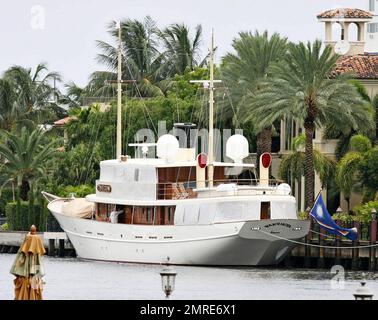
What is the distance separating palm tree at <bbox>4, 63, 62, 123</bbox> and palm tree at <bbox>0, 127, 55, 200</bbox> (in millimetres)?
17840

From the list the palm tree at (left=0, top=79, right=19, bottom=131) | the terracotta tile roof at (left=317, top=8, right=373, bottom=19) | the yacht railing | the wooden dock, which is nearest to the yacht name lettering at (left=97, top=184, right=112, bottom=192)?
the yacht railing

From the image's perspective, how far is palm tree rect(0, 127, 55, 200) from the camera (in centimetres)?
9469

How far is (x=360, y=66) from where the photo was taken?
303 ft

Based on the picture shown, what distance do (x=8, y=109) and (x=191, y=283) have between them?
50.6 meters

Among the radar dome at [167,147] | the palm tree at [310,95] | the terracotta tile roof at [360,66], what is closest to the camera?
the radar dome at [167,147]

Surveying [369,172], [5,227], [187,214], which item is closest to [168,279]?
[187,214]

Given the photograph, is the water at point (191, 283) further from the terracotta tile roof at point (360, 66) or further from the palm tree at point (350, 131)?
the terracotta tile roof at point (360, 66)

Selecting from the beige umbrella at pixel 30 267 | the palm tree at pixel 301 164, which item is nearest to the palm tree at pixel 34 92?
the palm tree at pixel 301 164

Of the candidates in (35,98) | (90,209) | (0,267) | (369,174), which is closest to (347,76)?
(369,174)

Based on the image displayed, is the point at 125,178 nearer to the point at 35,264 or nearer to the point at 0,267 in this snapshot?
the point at 0,267

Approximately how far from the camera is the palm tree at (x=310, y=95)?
261ft

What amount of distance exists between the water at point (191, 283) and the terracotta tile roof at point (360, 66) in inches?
808

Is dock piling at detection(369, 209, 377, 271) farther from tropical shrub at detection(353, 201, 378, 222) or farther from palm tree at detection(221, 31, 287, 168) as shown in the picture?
palm tree at detection(221, 31, 287, 168)

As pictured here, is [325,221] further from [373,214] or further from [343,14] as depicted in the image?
[343,14]
